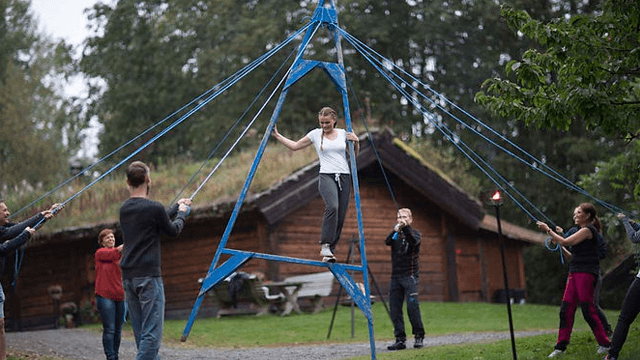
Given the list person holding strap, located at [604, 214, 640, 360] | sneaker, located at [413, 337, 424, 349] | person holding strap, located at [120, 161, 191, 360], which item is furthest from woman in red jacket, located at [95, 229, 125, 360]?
person holding strap, located at [604, 214, 640, 360]

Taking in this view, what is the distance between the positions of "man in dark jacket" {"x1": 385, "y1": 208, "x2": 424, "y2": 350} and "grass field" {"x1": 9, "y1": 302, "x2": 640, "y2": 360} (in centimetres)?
48

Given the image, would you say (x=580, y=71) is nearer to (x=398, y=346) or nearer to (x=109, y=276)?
(x=398, y=346)

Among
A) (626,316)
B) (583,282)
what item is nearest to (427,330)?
(583,282)

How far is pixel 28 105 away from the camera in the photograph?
40719 mm

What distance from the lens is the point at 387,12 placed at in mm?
31750

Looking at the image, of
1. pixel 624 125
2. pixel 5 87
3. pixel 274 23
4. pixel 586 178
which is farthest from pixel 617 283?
pixel 5 87

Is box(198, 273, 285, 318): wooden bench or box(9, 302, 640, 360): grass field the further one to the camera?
box(198, 273, 285, 318): wooden bench

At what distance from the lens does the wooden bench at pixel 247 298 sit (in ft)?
60.6

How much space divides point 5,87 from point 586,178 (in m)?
27.5

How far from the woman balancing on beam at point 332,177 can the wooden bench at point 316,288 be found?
921 centimetres

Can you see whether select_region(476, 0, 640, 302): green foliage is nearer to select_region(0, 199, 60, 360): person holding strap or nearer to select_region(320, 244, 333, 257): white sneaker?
select_region(320, 244, 333, 257): white sneaker

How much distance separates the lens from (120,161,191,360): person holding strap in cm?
780

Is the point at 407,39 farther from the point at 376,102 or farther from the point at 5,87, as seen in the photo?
the point at 5,87

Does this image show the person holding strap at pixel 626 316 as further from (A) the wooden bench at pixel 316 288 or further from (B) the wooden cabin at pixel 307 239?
(A) the wooden bench at pixel 316 288
